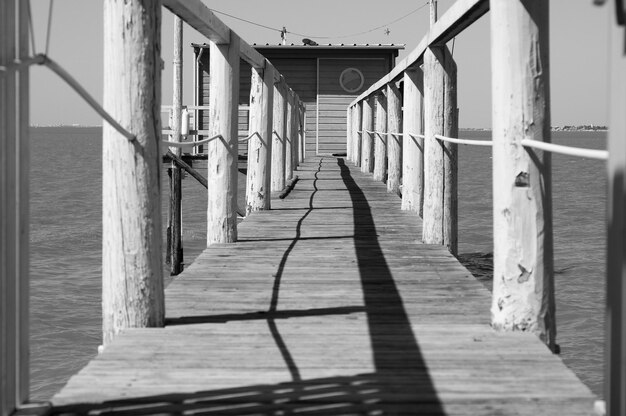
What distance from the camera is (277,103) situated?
12.9 m

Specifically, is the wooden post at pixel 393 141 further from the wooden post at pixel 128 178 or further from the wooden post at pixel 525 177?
the wooden post at pixel 128 178

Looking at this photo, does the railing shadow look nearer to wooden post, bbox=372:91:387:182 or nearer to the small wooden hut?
wooden post, bbox=372:91:387:182

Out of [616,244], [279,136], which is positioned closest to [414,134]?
[279,136]

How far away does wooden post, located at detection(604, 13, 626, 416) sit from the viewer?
2512 mm

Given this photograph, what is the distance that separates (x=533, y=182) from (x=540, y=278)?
1.31 ft

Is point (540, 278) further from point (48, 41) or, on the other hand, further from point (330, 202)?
point (330, 202)

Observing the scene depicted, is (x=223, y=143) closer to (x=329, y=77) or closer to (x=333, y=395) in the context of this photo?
(x=333, y=395)

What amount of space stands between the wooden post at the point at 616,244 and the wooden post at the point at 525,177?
156cm

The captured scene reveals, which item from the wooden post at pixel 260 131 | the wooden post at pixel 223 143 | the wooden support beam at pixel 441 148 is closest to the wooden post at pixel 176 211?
the wooden post at pixel 260 131

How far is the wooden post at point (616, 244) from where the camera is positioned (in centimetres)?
251

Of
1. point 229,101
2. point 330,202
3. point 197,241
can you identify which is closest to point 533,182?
point 229,101

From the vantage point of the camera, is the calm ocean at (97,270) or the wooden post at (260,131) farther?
the calm ocean at (97,270)

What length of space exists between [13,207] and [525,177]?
2167mm

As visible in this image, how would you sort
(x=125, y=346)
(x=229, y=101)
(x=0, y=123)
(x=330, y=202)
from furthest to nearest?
(x=330, y=202), (x=229, y=101), (x=125, y=346), (x=0, y=123)
